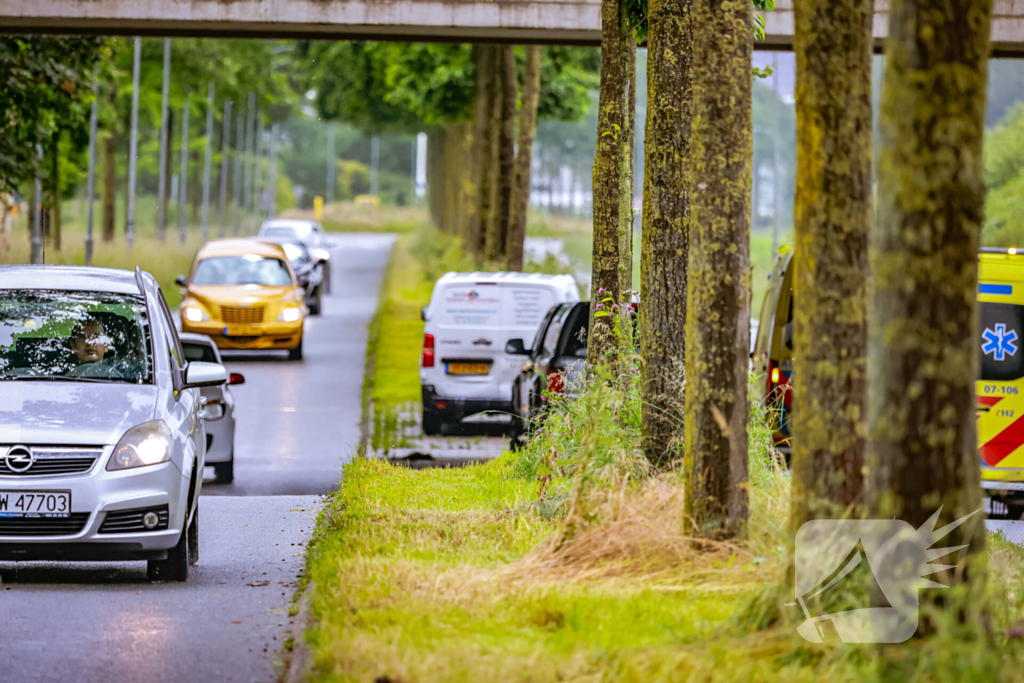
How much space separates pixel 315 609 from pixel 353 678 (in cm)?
148

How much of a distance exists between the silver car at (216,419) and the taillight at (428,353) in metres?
3.85

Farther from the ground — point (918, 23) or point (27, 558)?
point (918, 23)

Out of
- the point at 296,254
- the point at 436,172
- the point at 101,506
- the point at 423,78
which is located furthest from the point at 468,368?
the point at 436,172

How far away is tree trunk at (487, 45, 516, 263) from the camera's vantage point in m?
30.2

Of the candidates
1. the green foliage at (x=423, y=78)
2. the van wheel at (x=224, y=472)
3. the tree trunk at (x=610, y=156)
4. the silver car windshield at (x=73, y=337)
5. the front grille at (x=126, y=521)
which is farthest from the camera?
the green foliage at (x=423, y=78)

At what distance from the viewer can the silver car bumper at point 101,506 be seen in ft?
27.2

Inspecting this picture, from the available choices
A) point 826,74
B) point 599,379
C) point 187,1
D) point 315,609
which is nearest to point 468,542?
point 599,379

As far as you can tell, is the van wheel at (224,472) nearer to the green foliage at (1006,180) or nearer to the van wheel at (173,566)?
the van wheel at (173,566)

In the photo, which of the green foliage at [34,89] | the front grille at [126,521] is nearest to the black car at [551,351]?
the front grille at [126,521]

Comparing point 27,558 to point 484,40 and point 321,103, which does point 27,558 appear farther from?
point 321,103

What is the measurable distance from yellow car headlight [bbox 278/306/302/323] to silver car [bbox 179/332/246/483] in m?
11.6

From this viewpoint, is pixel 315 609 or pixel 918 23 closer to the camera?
pixel 918 23

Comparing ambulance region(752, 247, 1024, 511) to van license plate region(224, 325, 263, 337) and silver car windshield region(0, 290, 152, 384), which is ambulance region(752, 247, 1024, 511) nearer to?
silver car windshield region(0, 290, 152, 384)

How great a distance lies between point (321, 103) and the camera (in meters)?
53.8
